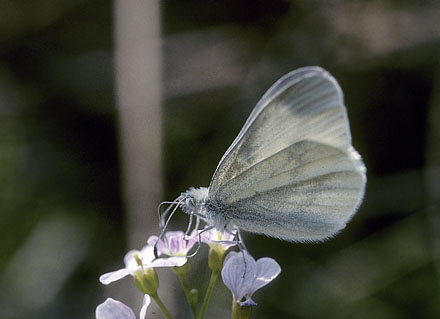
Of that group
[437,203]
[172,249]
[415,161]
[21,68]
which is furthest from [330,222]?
[21,68]

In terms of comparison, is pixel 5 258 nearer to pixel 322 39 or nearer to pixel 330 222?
pixel 330 222

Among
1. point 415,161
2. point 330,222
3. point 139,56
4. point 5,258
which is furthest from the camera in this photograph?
point 139,56

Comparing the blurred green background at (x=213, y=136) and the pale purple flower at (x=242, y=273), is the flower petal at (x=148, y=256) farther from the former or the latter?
the blurred green background at (x=213, y=136)

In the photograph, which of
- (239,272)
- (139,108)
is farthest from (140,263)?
(139,108)

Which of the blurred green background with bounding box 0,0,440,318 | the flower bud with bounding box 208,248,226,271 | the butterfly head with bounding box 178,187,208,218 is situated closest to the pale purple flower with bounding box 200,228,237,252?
the flower bud with bounding box 208,248,226,271

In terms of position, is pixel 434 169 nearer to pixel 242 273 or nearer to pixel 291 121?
pixel 291 121

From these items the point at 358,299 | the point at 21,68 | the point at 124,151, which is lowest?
the point at 358,299

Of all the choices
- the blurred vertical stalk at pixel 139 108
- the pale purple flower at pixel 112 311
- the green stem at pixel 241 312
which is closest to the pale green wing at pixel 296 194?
the green stem at pixel 241 312
